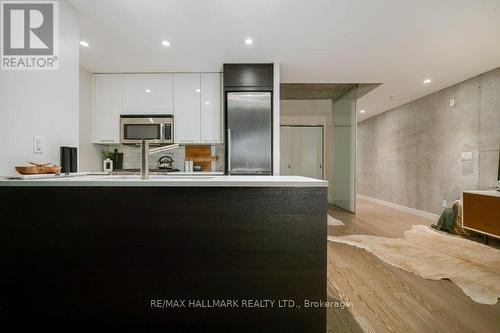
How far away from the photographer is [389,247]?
3131 millimetres

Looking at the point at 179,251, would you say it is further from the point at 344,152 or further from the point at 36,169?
the point at 344,152

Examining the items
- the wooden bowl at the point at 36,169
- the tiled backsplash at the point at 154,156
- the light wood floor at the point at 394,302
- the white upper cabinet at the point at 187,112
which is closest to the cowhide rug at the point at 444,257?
the light wood floor at the point at 394,302

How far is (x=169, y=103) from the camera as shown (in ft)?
12.8

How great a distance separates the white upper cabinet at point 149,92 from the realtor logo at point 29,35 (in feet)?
5.84

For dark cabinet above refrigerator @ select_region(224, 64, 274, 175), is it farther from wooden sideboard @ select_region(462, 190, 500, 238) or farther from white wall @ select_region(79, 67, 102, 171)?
wooden sideboard @ select_region(462, 190, 500, 238)

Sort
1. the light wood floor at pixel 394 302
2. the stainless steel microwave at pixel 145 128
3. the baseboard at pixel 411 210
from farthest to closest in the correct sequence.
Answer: the baseboard at pixel 411 210 < the stainless steel microwave at pixel 145 128 < the light wood floor at pixel 394 302

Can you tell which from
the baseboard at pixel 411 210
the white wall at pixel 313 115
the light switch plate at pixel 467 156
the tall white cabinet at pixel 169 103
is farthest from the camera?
the white wall at pixel 313 115

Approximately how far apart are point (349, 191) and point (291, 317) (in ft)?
14.8

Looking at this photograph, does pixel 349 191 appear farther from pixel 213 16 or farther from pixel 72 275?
pixel 72 275

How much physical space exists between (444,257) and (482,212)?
3.20ft

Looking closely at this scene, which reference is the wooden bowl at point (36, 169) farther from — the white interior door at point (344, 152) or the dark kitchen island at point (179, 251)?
the white interior door at point (344, 152)

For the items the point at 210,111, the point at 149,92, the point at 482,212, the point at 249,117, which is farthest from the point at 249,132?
the point at 482,212

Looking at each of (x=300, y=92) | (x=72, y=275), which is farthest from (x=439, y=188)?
(x=72, y=275)

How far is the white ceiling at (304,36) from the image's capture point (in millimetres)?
2285
